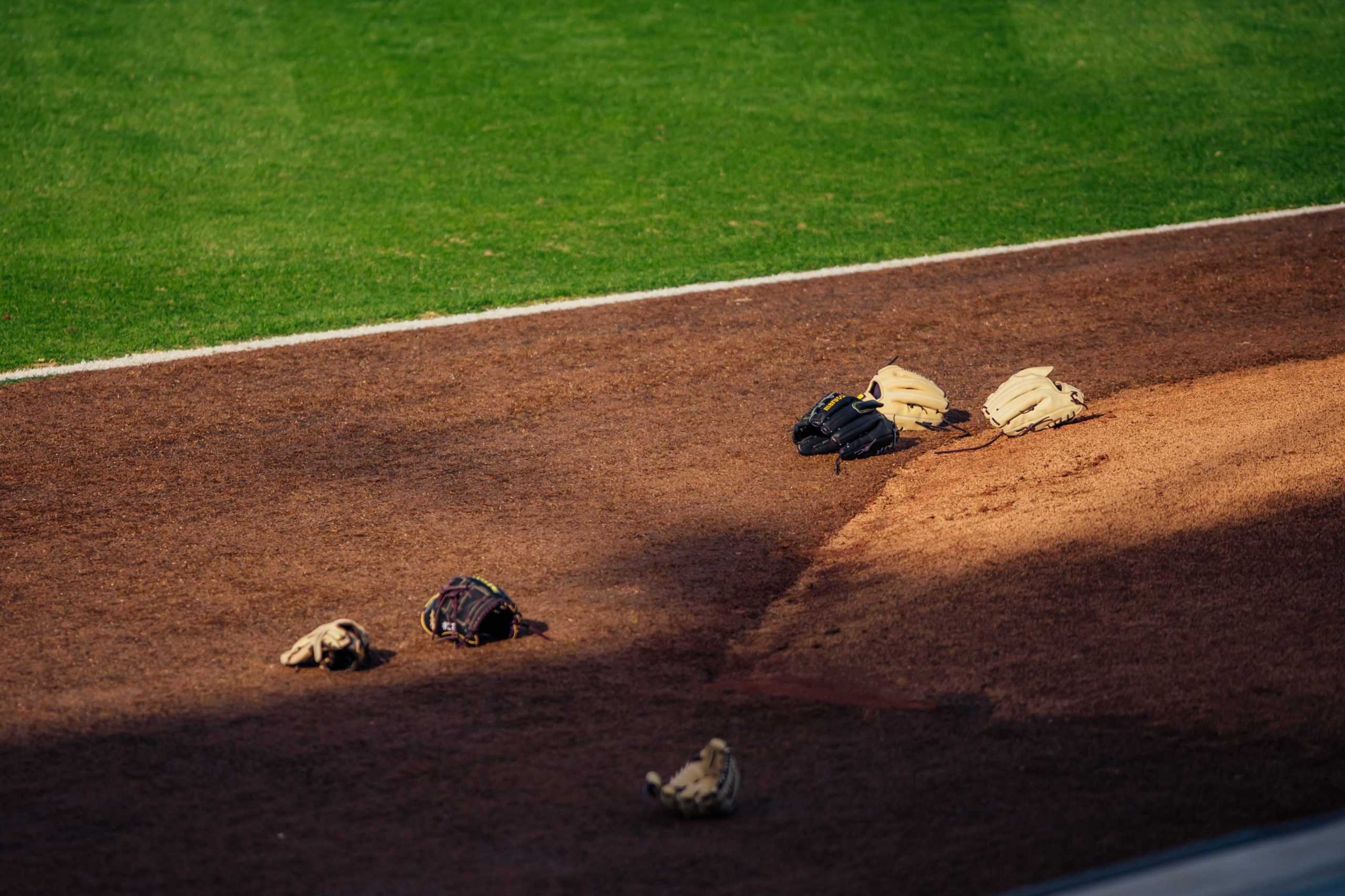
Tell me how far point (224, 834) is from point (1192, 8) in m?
19.6

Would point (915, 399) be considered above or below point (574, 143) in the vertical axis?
below

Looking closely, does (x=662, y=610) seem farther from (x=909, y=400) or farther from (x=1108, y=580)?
(x=909, y=400)

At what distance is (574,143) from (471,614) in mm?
10303

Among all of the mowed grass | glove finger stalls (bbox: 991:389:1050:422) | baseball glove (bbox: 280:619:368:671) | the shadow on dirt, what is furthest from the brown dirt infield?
the mowed grass

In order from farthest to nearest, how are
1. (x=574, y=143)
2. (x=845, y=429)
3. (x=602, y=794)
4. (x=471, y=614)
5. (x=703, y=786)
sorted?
(x=574, y=143) → (x=845, y=429) → (x=471, y=614) → (x=602, y=794) → (x=703, y=786)

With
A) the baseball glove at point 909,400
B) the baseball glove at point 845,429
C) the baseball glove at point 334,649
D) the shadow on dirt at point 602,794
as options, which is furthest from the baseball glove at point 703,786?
the baseball glove at point 909,400

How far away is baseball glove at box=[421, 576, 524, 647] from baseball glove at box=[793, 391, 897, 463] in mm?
2693

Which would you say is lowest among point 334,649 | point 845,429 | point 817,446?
point 334,649

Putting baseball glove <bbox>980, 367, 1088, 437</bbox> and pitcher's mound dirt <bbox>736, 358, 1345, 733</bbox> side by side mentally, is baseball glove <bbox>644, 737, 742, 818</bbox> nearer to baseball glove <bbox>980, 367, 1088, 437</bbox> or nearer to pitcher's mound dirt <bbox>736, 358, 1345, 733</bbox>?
pitcher's mound dirt <bbox>736, 358, 1345, 733</bbox>

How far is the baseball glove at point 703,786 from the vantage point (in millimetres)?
4312

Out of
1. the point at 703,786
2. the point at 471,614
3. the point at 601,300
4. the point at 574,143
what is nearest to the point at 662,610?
the point at 471,614

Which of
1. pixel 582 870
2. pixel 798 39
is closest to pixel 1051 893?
pixel 582 870

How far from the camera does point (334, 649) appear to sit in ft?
17.8

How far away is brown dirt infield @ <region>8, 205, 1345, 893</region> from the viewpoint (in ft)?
14.1
